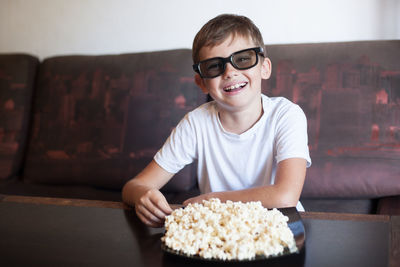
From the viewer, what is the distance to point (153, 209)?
3.18ft

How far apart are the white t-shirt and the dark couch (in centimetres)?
43

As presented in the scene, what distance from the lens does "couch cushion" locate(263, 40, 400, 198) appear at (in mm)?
1696

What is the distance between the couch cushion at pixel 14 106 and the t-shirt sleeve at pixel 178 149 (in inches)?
46.4

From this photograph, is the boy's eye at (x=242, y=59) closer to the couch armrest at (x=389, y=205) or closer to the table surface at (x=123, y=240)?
the table surface at (x=123, y=240)

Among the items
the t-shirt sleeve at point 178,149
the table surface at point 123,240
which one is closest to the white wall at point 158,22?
the t-shirt sleeve at point 178,149

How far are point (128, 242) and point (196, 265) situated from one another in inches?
7.3

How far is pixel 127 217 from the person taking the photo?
3.35 feet

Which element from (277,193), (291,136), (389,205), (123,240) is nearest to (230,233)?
(123,240)

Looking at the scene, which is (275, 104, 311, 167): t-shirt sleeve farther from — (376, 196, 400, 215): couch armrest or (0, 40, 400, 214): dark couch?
(376, 196, 400, 215): couch armrest

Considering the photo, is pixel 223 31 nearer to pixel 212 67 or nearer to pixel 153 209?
pixel 212 67

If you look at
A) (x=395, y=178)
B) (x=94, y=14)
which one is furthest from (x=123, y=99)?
(x=395, y=178)

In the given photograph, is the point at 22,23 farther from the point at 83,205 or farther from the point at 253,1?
the point at 83,205

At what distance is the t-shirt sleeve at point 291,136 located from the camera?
125 cm

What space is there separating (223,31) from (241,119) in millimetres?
304
